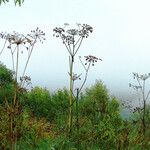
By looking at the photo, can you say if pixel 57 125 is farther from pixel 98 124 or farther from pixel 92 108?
pixel 98 124

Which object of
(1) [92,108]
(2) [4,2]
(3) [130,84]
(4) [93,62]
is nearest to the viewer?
(4) [93,62]

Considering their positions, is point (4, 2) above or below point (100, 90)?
above

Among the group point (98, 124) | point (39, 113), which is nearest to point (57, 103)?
point (39, 113)

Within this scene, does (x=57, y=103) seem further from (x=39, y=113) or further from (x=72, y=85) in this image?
(x=72, y=85)

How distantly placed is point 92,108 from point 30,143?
12.3 feet

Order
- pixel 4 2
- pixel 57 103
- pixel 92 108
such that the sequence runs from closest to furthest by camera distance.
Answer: pixel 4 2 < pixel 92 108 < pixel 57 103

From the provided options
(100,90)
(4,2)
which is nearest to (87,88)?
(100,90)

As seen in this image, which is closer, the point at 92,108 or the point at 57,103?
the point at 92,108

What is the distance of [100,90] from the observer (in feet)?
50.4

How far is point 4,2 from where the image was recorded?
477 inches

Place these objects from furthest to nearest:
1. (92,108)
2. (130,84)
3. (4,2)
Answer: (92,108), (4,2), (130,84)

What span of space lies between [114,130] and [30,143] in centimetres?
200

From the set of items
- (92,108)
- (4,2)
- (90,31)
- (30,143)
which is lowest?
(30,143)

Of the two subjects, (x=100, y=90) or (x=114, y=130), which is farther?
(x=100, y=90)
